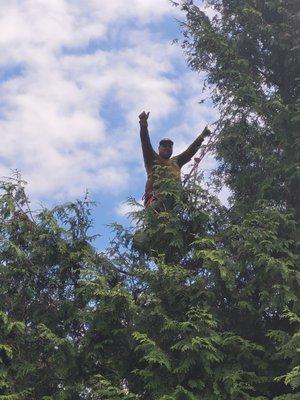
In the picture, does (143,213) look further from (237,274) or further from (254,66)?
(254,66)

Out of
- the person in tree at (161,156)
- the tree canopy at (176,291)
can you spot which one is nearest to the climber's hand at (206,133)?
the person in tree at (161,156)

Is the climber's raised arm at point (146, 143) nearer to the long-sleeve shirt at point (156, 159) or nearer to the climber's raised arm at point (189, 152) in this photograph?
the long-sleeve shirt at point (156, 159)

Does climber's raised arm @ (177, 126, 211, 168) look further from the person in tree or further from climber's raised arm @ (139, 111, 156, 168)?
climber's raised arm @ (139, 111, 156, 168)

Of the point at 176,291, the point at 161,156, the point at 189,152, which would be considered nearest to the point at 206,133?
the point at 189,152

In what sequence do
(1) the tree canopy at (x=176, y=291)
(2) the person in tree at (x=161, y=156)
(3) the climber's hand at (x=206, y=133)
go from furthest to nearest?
(3) the climber's hand at (x=206, y=133) → (2) the person in tree at (x=161, y=156) → (1) the tree canopy at (x=176, y=291)

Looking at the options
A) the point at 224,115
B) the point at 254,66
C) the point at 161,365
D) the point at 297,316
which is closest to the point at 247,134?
the point at 224,115

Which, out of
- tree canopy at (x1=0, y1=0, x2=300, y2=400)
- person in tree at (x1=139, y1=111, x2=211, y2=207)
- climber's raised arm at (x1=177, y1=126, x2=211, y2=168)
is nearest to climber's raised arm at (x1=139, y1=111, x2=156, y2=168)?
person in tree at (x1=139, y1=111, x2=211, y2=207)

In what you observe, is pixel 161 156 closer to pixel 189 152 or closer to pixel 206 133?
pixel 189 152

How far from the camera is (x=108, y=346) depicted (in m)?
7.72

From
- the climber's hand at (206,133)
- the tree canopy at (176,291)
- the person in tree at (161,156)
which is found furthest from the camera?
the climber's hand at (206,133)

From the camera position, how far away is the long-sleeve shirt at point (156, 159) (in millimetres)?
9613

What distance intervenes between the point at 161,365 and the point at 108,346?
A: 964 mm

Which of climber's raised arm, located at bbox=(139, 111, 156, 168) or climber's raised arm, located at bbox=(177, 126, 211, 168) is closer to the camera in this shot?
climber's raised arm, located at bbox=(139, 111, 156, 168)

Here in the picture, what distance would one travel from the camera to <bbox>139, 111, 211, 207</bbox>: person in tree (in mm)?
9586
